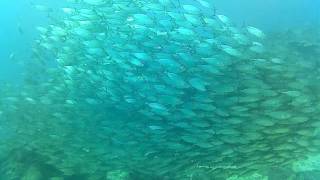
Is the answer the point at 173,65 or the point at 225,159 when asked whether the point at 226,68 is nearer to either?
the point at 173,65

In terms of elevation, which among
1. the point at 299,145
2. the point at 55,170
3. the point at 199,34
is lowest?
the point at 55,170

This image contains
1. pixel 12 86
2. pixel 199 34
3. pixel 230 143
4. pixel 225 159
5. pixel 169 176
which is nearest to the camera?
pixel 199 34

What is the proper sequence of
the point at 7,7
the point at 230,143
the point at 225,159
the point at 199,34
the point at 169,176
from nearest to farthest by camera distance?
the point at 199,34, the point at 230,143, the point at 225,159, the point at 169,176, the point at 7,7

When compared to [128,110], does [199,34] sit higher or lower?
higher

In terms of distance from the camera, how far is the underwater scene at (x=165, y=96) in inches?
281

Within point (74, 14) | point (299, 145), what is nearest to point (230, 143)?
point (299, 145)

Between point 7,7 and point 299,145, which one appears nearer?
point 299,145

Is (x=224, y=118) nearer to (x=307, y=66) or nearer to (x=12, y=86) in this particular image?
(x=307, y=66)

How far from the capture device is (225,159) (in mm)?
8406

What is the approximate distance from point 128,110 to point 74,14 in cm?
187

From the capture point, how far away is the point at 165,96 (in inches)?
293

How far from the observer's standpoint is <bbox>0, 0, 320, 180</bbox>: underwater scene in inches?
281

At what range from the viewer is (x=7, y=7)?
12.4 m

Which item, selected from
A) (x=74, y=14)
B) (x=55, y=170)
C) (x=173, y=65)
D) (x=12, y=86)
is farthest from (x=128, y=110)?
(x=12, y=86)
